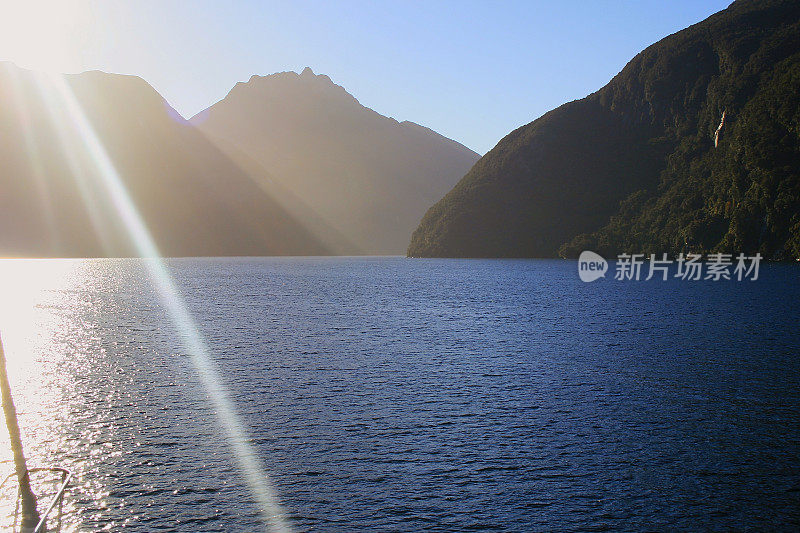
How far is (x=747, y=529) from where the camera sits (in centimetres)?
1947

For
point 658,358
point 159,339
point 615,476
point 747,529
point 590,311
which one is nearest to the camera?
point 747,529

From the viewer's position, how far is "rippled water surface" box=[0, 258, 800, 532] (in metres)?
21.1

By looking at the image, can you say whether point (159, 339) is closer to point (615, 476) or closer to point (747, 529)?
point (615, 476)

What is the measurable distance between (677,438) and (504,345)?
28.8 m

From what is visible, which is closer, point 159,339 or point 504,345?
point 504,345

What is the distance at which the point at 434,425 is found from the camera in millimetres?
30641

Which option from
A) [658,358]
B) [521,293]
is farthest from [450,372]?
[521,293]

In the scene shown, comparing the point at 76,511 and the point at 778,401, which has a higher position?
the point at 778,401

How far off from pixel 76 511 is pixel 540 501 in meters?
15.8

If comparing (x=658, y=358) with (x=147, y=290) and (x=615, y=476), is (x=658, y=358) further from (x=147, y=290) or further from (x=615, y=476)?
(x=147, y=290)

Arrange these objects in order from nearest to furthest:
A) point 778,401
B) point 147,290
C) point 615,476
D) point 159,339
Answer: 1. point 615,476
2. point 778,401
3. point 159,339
4. point 147,290

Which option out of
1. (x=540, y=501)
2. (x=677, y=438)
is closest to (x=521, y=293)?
(x=677, y=438)

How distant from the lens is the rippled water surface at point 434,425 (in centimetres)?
2110

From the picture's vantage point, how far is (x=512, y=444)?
27.7 metres
